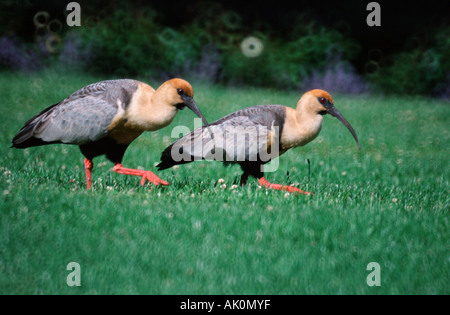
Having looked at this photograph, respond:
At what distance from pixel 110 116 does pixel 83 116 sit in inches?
13.1

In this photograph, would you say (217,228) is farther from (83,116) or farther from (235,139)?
(83,116)

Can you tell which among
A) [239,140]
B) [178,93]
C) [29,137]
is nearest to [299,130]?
[239,140]

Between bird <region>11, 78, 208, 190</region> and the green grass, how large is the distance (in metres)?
0.42

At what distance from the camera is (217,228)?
489 centimetres

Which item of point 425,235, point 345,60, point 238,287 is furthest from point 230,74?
point 238,287

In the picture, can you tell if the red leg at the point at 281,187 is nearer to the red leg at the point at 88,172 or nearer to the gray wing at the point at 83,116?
the gray wing at the point at 83,116

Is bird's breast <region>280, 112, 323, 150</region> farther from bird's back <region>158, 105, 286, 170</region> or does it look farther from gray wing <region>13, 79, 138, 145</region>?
gray wing <region>13, 79, 138, 145</region>

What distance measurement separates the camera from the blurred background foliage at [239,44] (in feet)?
44.2

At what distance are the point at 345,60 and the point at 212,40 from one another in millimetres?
3365

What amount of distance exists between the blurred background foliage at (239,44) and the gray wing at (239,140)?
7845 mm

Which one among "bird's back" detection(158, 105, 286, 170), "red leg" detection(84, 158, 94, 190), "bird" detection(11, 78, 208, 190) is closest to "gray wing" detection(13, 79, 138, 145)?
"bird" detection(11, 78, 208, 190)

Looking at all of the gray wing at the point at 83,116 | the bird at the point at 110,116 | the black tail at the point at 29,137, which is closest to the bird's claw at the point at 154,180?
the bird at the point at 110,116

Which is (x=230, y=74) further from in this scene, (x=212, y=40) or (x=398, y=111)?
(x=398, y=111)

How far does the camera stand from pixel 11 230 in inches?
183
